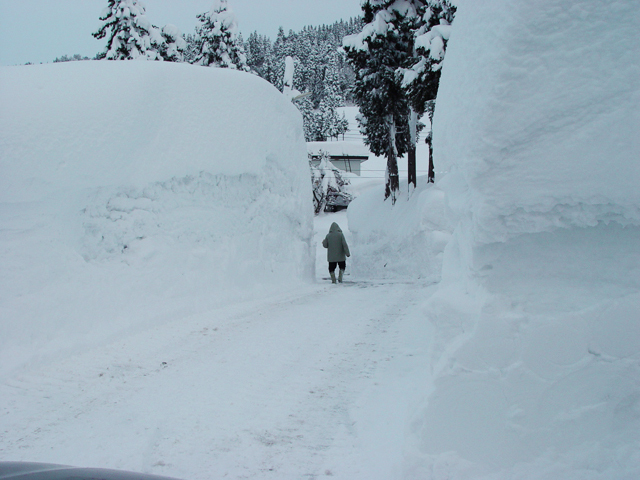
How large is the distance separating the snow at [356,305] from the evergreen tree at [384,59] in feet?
41.2

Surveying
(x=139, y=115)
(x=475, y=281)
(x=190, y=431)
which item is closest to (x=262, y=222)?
(x=139, y=115)

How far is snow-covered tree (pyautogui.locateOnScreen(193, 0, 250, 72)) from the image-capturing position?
30.0 metres

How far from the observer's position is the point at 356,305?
8.38 meters

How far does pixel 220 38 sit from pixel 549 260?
3101cm

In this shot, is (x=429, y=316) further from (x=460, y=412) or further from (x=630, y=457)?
(x=630, y=457)

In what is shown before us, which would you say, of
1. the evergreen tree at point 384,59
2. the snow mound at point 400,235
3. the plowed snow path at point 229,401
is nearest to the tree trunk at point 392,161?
the evergreen tree at point 384,59

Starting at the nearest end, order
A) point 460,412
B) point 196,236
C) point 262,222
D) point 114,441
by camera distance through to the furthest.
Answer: point 460,412
point 114,441
point 196,236
point 262,222

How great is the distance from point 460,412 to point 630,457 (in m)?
0.91

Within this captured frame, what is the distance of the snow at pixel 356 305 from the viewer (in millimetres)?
2686

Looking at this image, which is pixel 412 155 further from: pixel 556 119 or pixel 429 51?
pixel 556 119

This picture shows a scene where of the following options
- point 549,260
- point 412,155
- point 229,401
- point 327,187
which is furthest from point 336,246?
point 327,187

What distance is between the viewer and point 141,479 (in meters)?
2.02

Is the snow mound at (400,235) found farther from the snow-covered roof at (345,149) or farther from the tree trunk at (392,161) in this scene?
the snow-covered roof at (345,149)

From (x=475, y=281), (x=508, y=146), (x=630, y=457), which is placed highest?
(x=508, y=146)
